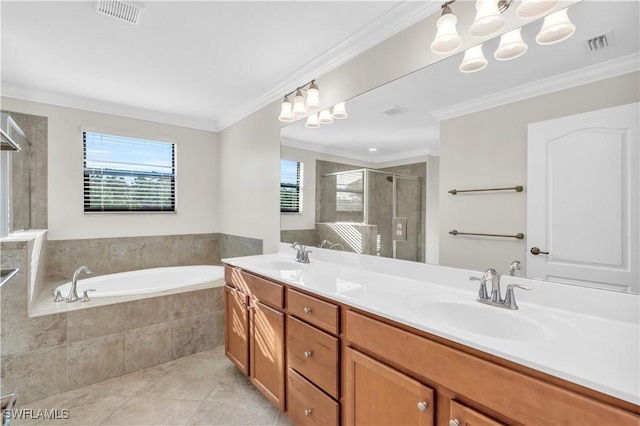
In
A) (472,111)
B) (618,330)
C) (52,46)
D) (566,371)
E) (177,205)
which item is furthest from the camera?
(177,205)

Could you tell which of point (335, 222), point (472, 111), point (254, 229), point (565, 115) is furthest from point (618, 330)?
point (254, 229)

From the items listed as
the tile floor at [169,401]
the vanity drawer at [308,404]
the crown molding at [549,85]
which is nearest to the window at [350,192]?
the crown molding at [549,85]

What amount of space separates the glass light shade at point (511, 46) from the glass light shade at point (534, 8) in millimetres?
63

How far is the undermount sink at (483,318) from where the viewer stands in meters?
1.02

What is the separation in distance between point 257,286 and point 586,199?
171 centimetres

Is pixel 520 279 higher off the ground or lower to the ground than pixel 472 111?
lower

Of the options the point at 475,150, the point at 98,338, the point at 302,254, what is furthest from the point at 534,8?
the point at 98,338

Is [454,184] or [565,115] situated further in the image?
[454,184]

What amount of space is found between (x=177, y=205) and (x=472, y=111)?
11.2 feet

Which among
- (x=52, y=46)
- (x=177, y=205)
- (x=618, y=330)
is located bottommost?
Result: (x=618, y=330)

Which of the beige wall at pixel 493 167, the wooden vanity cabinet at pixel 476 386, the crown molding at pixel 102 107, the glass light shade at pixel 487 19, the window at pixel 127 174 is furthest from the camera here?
the window at pixel 127 174

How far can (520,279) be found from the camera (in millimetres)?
1265

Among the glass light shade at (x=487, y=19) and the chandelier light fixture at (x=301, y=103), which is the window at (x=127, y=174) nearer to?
the chandelier light fixture at (x=301, y=103)

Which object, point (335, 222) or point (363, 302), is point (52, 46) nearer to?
point (335, 222)
